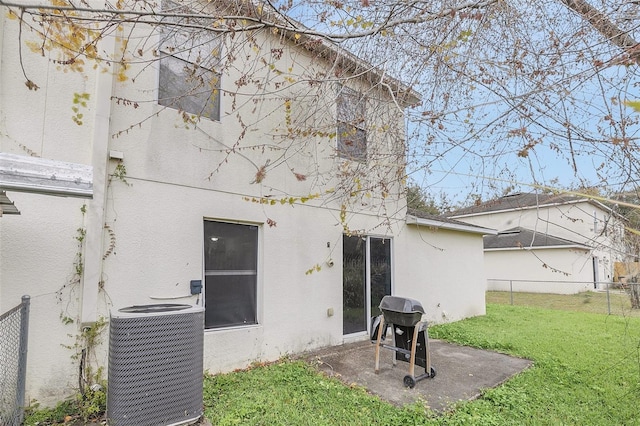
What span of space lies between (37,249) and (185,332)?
2155mm

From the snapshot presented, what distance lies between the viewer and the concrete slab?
477cm

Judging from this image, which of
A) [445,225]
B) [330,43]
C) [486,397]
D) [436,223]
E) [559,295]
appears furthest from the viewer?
[559,295]

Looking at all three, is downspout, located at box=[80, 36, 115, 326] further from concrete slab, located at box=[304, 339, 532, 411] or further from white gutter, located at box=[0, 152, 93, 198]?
concrete slab, located at box=[304, 339, 532, 411]

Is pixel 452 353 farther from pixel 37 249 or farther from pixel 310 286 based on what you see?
pixel 37 249

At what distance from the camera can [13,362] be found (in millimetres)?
3492

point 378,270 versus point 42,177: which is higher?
point 42,177

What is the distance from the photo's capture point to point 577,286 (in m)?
20.6

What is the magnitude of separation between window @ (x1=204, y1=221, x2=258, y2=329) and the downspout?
150cm

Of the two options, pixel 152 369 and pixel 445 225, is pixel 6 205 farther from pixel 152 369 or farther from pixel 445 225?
pixel 445 225

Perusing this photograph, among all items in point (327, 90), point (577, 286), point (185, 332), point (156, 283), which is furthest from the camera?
point (577, 286)

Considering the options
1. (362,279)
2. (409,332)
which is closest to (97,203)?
(409,332)

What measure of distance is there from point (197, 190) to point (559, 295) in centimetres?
2125

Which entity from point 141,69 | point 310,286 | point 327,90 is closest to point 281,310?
point 310,286

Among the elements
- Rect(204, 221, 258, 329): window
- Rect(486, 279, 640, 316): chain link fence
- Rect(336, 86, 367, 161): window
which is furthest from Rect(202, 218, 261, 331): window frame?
Rect(486, 279, 640, 316): chain link fence
